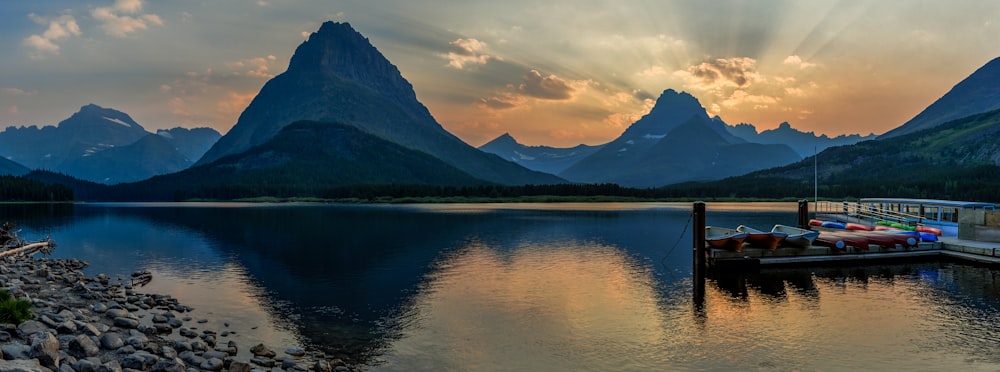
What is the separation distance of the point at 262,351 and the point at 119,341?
229 inches

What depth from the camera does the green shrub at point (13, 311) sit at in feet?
78.6

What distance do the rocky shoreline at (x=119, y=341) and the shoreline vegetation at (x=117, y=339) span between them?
0.10 feet

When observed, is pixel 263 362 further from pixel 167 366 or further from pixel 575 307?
pixel 575 307

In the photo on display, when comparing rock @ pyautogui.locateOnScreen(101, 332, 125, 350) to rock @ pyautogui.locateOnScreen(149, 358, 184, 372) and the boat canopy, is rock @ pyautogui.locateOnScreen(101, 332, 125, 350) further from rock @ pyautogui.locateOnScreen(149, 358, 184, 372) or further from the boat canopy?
the boat canopy

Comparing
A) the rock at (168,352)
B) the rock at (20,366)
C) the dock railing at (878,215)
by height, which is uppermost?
the dock railing at (878,215)

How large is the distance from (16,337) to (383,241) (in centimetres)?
5978

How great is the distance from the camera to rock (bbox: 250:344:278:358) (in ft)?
85.9

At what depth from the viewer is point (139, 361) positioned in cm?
2222

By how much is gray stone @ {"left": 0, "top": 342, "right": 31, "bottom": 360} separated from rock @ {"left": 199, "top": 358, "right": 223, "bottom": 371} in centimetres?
578

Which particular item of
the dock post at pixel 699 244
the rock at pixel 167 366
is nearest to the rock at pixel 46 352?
the rock at pixel 167 366

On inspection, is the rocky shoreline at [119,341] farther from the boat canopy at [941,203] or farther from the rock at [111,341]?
the boat canopy at [941,203]

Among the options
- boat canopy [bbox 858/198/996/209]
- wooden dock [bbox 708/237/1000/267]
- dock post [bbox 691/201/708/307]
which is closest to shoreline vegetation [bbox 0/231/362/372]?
dock post [bbox 691/201/708/307]

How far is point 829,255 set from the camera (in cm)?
5647

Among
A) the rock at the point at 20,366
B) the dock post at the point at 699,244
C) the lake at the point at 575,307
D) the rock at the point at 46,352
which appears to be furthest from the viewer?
the dock post at the point at 699,244
